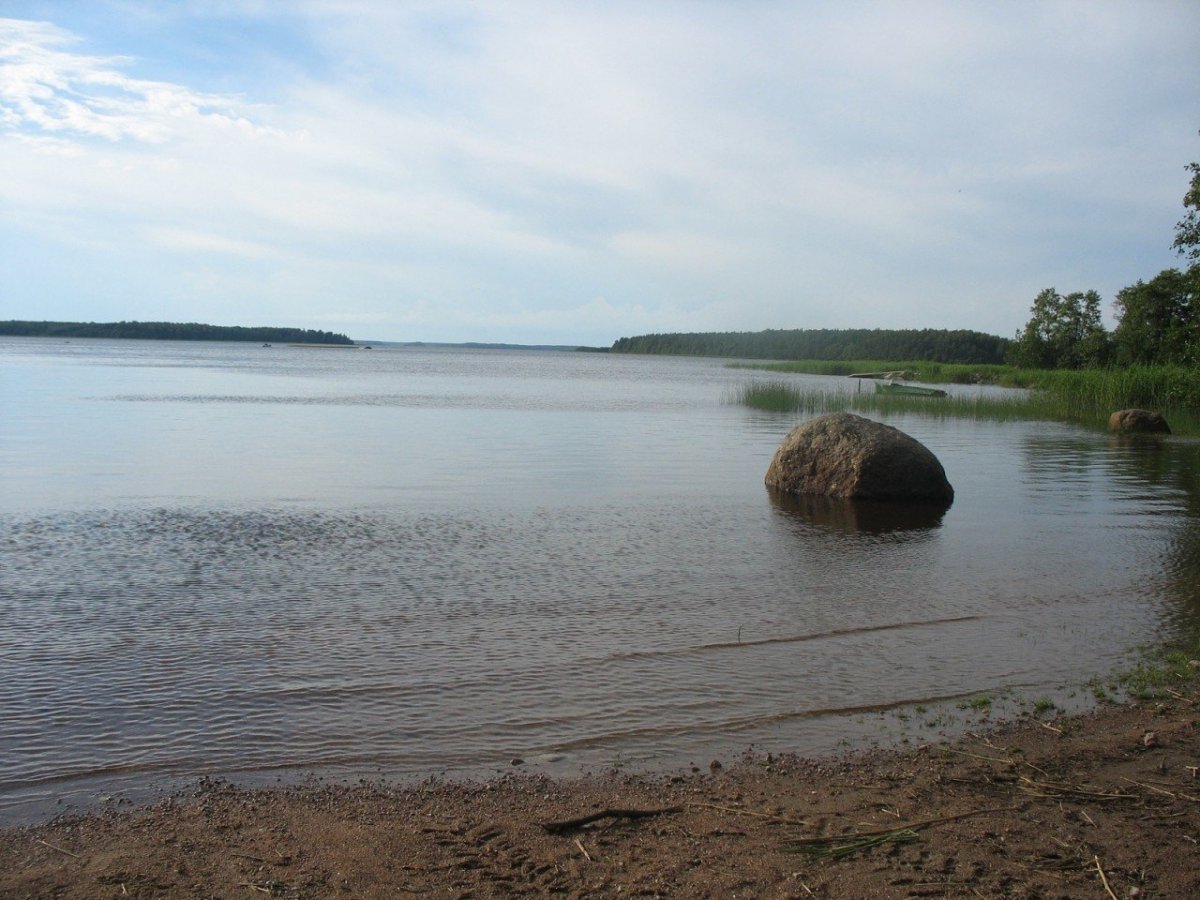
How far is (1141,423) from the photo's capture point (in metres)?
31.5

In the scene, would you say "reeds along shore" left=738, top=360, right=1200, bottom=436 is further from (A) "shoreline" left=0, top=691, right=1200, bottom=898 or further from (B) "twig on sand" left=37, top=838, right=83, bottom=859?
(B) "twig on sand" left=37, top=838, right=83, bottom=859

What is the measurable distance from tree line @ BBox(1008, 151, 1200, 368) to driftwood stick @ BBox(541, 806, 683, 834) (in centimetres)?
2431

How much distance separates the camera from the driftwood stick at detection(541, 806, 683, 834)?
4656mm

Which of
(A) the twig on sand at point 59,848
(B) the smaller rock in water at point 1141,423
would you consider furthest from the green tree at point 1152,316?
(A) the twig on sand at point 59,848

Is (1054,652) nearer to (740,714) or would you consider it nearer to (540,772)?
(740,714)

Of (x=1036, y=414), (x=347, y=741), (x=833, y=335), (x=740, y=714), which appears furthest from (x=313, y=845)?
(x=833, y=335)

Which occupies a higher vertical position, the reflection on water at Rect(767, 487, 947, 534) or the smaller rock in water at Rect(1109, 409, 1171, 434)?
the smaller rock in water at Rect(1109, 409, 1171, 434)

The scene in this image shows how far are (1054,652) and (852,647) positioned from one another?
1.63m

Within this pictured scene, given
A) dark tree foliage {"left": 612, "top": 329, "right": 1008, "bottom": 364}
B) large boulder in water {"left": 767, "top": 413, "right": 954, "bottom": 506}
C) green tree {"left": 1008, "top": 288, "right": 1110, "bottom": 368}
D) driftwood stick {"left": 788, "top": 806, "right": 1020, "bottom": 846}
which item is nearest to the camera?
driftwood stick {"left": 788, "top": 806, "right": 1020, "bottom": 846}

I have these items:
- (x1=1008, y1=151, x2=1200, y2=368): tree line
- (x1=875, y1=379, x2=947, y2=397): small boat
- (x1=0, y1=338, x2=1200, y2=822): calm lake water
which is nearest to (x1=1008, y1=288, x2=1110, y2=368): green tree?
(x1=1008, y1=151, x2=1200, y2=368): tree line

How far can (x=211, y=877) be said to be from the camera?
4191 millimetres

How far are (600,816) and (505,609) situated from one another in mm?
4167

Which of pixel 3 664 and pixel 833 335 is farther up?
pixel 833 335

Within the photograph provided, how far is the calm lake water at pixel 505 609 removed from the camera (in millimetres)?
5910
